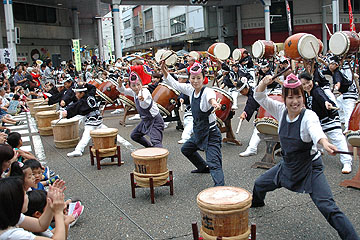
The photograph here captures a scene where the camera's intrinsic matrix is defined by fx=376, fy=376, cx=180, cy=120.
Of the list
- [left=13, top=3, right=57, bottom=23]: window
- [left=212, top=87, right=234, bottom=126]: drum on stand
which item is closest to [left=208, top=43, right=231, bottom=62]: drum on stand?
[left=212, top=87, right=234, bottom=126]: drum on stand

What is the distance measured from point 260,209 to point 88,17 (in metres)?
36.5

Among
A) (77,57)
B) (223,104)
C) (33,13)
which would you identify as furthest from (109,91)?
(33,13)

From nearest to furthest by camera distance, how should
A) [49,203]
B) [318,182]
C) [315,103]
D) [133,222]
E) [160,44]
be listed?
[49,203]
[318,182]
[133,222]
[315,103]
[160,44]

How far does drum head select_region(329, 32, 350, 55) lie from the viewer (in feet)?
21.8

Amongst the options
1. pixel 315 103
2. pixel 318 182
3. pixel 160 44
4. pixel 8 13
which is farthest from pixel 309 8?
pixel 318 182

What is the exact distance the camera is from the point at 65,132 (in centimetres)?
784

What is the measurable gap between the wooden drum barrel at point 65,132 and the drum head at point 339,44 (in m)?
5.25

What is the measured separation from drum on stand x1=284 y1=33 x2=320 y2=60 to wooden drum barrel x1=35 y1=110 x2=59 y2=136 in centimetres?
575

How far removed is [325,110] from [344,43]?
1.98 meters

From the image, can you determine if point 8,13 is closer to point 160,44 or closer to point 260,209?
point 260,209

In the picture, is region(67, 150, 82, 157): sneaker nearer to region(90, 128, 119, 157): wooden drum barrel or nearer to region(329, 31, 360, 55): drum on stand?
region(90, 128, 119, 157): wooden drum barrel

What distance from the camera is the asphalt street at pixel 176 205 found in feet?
12.4

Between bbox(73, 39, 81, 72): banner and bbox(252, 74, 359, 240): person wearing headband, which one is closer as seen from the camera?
bbox(252, 74, 359, 240): person wearing headband

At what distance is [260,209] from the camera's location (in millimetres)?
4199
